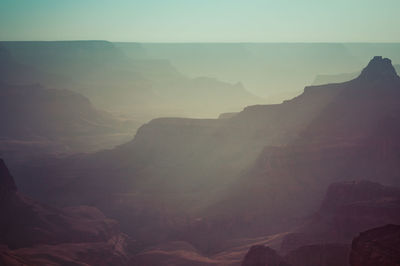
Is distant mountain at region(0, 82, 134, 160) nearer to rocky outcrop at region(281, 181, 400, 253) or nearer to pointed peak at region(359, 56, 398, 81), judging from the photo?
pointed peak at region(359, 56, 398, 81)

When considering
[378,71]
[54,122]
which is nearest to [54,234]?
[378,71]

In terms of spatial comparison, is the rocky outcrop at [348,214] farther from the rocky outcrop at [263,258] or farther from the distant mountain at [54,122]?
the distant mountain at [54,122]

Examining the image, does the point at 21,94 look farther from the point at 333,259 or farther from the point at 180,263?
the point at 333,259

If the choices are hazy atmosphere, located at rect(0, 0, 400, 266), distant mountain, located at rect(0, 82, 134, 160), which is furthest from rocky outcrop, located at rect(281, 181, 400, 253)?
distant mountain, located at rect(0, 82, 134, 160)

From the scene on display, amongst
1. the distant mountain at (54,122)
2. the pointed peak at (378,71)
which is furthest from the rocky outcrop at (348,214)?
the distant mountain at (54,122)

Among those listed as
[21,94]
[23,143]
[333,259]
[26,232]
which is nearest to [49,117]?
[21,94]
